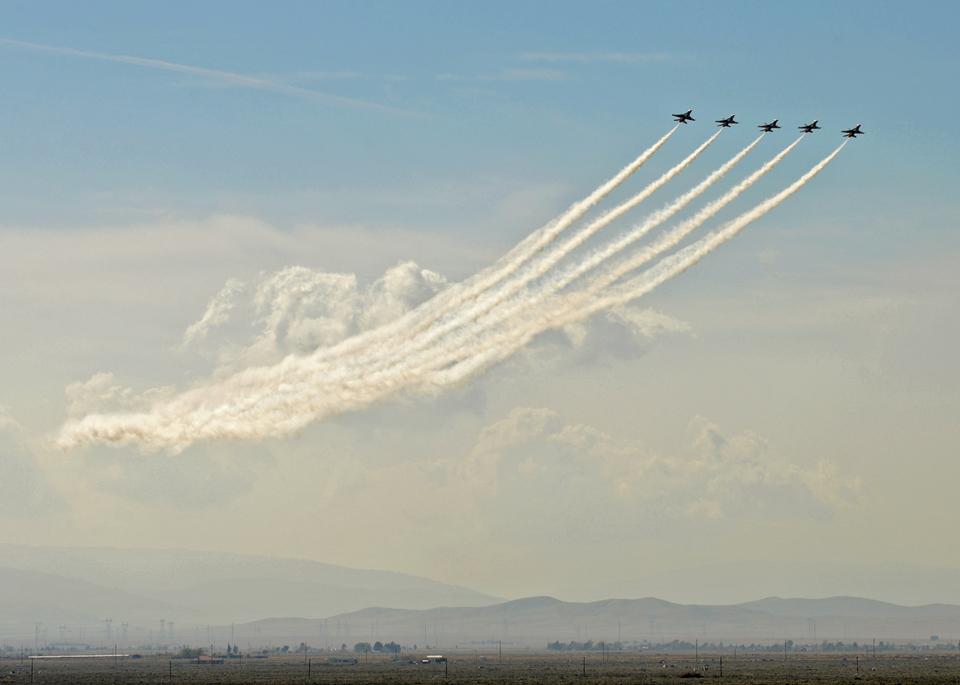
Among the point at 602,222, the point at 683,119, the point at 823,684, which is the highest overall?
the point at 683,119

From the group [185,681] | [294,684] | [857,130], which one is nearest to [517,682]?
[294,684]

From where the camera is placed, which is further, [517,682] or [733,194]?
[517,682]

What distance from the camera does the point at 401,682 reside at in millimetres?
172875

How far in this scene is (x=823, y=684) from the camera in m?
159

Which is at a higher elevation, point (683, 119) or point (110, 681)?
point (683, 119)

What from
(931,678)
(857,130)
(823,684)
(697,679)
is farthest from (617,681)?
(857,130)

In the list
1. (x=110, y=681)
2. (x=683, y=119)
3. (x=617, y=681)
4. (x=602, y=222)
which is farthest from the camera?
(x=110, y=681)

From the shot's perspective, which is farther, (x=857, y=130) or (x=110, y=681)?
(x=110, y=681)

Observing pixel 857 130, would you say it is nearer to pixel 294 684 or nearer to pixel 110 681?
pixel 294 684

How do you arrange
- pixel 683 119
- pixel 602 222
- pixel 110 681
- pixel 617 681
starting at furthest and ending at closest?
pixel 110 681 → pixel 617 681 → pixel 683 119 → pixel 602 222

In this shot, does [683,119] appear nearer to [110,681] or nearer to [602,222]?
[602,222]

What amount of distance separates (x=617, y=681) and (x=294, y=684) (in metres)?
38.6

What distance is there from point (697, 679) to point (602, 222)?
5850 cm

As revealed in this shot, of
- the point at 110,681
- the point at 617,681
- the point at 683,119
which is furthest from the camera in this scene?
the point at 110,681
